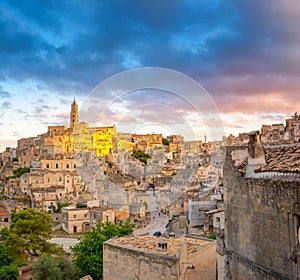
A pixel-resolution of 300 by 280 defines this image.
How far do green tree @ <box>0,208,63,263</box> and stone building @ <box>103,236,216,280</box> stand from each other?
8.94m

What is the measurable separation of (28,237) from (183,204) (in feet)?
35.8

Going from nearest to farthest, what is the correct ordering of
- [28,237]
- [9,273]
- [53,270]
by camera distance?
[53,270], [9,273], [28,237]

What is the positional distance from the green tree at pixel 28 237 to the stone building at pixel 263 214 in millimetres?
13910

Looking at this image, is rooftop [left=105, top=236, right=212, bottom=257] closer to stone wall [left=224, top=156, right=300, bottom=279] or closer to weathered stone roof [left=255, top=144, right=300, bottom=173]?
stone wall [left=224, top=156, right=300, bottom=279]

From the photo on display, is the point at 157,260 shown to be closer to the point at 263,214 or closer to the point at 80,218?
the point at 263,214

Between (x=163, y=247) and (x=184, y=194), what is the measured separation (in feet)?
55.7

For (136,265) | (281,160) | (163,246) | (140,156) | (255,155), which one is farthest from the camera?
(140,156)

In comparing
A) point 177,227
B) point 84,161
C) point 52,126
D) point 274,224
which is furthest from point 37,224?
point 52,126

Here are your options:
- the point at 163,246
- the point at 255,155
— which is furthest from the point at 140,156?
the point at 255,155

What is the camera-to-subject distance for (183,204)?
25.1m

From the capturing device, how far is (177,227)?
20.3 m

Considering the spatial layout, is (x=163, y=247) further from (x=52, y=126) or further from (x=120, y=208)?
(x=52, y=126)

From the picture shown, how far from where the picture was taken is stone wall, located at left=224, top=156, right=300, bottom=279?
5292 millimetres

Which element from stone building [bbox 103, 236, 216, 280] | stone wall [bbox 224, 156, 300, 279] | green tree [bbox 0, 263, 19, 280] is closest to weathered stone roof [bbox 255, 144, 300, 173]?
stone wall [bbox 224, 156, 300, 279]
